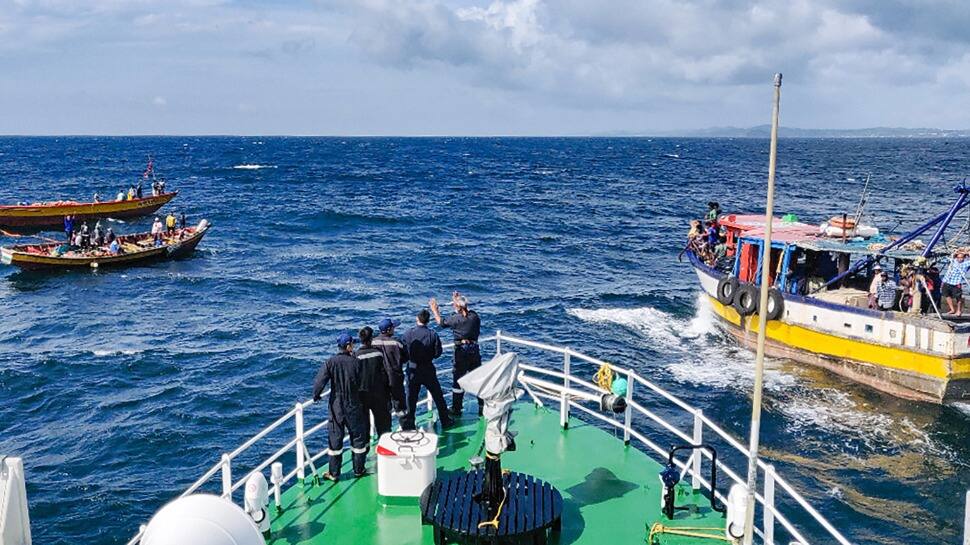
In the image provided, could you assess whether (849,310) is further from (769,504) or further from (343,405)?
(343,405)

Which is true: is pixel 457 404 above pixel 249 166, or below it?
below

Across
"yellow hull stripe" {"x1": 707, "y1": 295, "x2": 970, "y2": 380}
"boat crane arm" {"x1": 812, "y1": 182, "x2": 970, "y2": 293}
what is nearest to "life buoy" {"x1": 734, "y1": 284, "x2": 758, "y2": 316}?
"yellow hull stripe" {"x1": 707, "y1": 295, "x2": 970, "y2": 380}

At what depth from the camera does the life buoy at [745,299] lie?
2841 cm

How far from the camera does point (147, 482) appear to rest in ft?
65.3

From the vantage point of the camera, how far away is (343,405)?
10383 mm

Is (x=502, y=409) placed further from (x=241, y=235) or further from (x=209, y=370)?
(x=241, y=235)

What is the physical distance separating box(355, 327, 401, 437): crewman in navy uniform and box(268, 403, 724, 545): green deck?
0.72 m

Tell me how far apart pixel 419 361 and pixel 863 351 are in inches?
730

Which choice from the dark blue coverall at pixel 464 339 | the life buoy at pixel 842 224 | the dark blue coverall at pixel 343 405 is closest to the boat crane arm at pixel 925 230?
the life buoy at pixel 842 224

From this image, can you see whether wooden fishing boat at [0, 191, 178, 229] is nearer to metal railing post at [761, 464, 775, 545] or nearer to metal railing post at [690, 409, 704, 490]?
metal railing post at [690, 409, 704, 490]

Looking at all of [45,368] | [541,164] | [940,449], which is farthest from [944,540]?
[541,164]

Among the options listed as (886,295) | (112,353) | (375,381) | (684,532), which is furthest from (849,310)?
(112,353)

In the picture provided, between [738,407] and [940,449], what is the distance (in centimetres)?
539

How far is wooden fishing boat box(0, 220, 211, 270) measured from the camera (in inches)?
1667
